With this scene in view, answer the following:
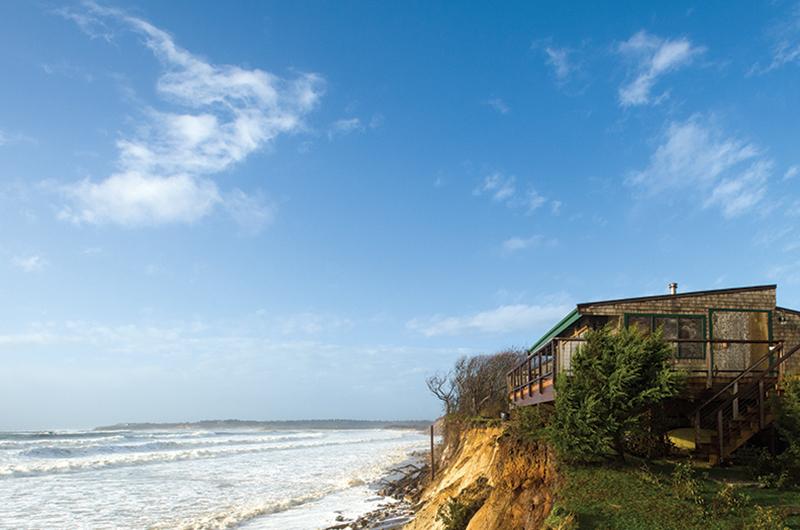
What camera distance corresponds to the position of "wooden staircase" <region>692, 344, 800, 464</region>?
15273mm

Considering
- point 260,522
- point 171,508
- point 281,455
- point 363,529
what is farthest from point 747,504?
point 281,455

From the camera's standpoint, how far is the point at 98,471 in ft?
134

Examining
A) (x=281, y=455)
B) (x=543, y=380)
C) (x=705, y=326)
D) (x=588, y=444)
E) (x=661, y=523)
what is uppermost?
(x=705, y=326)

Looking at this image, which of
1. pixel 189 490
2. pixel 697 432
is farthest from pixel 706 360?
pixel 189 490

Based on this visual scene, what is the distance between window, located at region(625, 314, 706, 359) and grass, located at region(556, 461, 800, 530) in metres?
5.52

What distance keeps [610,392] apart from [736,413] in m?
4.06

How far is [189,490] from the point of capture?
3081cm

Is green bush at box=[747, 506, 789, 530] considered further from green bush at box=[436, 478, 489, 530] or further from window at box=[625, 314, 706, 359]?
window at box=[625, 314, 706, 359]

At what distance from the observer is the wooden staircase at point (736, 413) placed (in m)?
15.3

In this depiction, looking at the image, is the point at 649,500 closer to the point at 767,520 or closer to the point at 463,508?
the point at 767,520

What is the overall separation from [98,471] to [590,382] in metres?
37.1

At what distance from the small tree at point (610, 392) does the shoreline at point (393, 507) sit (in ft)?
27.1

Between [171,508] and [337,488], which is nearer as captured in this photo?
[171,508]

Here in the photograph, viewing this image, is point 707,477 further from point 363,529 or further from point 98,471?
point 98,471
